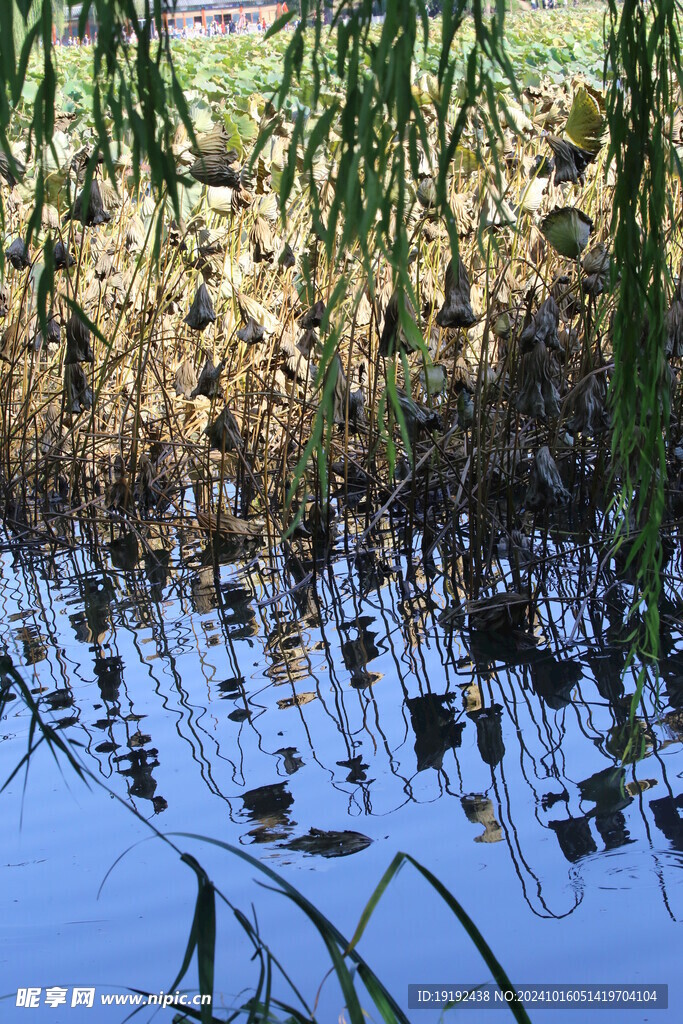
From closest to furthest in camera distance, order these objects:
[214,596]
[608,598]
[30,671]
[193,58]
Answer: [30,671]
[608,598]
[214,596]
[193,58]

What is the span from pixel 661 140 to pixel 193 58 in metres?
12.8

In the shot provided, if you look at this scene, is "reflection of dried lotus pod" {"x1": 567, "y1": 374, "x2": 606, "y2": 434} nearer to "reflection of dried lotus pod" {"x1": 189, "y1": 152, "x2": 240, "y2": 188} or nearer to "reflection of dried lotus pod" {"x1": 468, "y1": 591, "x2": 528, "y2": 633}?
"reflection of dried lotus pod" {"x1": 468, "y1": 591, "x2": 528, "y2": 633}

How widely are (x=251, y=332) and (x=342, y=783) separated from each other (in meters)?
1.20

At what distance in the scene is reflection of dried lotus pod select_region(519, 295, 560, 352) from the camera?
185cm

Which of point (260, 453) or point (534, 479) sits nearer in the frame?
point (534, 479)

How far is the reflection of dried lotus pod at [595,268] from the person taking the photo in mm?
1913

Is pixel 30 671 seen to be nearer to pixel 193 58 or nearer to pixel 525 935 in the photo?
pixel 525 935

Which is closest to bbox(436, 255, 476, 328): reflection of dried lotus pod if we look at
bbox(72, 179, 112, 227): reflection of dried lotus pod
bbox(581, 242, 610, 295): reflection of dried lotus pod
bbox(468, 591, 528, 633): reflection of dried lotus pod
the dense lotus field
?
the dense lotus field

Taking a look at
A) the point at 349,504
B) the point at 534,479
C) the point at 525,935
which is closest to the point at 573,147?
the point at 534,479

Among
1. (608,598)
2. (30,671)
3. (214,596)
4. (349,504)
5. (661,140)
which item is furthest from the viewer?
(349,504)

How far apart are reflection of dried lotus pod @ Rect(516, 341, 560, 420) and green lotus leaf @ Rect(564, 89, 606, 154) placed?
1.46 ft

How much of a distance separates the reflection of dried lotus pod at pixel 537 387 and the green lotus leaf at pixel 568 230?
0.18m

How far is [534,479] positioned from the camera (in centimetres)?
199

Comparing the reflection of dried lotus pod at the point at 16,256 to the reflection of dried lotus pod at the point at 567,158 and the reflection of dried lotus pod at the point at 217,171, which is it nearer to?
the reflection of dried lotus pod at the point at 217,171
